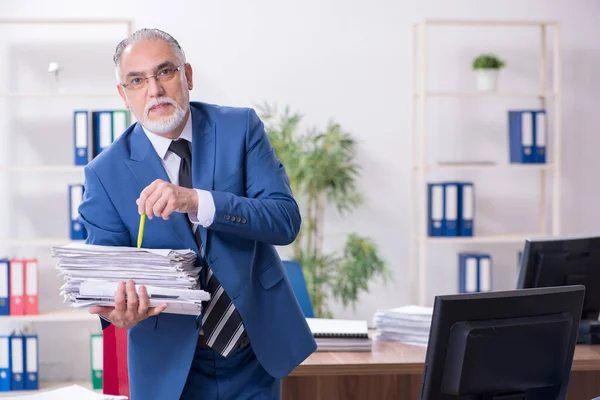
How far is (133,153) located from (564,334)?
1.08m

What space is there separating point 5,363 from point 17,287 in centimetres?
46

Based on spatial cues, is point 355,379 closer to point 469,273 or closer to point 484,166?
point 469,273

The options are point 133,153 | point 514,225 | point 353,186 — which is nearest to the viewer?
point 133,153

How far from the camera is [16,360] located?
15.9 feet

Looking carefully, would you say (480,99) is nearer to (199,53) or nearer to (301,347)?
(199,53)

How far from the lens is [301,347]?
2.07 meters

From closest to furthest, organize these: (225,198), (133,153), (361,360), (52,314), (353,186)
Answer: (225,198) → (133,153) → (361,360) → (52,314) → (353,186)

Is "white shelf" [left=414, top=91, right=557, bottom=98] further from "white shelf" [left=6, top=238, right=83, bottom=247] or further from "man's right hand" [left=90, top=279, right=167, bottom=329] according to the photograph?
"man's right hand" [left=90, top=279, right=167, bottom=329]

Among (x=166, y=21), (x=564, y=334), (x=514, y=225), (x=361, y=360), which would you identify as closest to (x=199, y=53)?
(x=166, y=21)

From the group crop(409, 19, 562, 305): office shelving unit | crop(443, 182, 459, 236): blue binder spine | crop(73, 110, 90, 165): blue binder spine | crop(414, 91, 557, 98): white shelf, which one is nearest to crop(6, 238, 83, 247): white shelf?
crop(73, 110, 90, 165): blue binder spine

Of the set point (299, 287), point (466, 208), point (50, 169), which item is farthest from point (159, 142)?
point (466, 208)

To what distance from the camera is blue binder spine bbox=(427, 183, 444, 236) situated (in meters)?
5.06

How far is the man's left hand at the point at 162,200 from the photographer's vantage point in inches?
69.2

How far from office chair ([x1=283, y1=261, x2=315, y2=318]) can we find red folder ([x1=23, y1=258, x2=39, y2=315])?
5.79 ft
